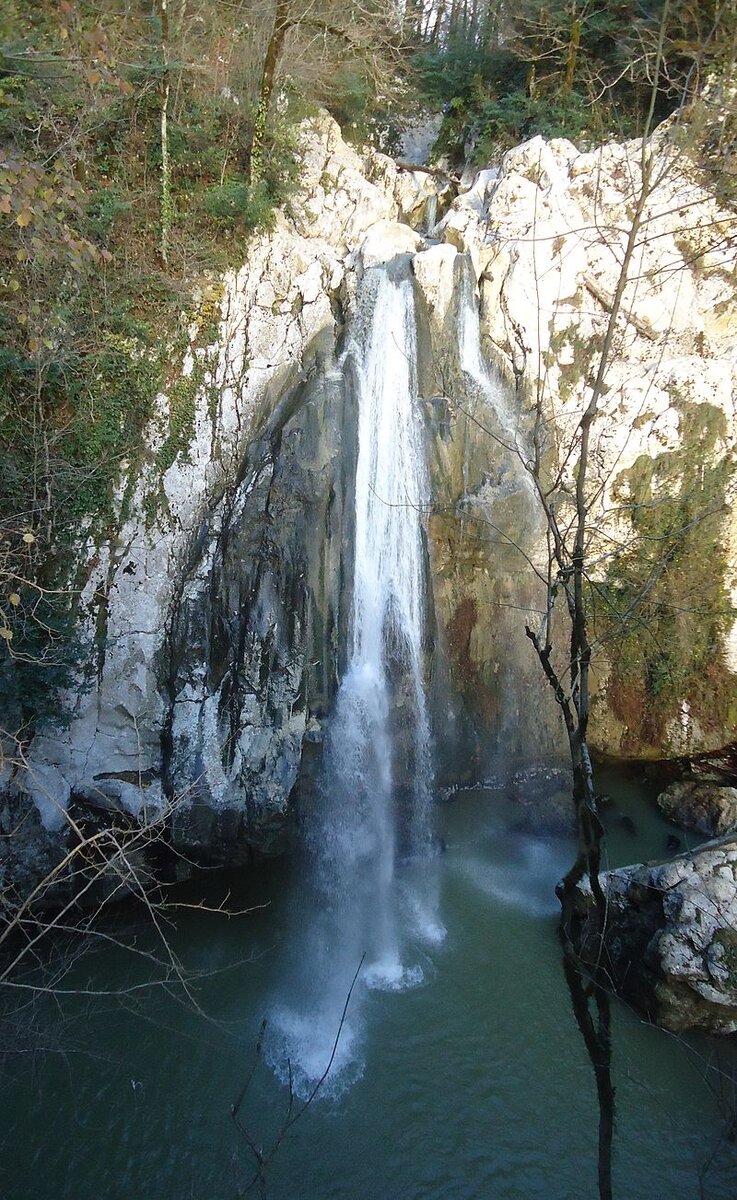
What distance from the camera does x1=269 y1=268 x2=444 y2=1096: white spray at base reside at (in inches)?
310

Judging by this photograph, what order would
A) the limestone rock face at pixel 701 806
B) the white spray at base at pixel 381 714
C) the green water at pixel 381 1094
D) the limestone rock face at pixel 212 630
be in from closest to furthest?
the green water at pixel 381 1094, the white spray at base at pixel 381 714, the limestone rock face at pixel 212 630, the limestone rock face at pixel 701 806

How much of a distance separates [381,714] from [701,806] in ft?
15.5

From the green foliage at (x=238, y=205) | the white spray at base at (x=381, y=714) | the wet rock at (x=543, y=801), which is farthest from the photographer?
the green foliage at (x=238, y=205)

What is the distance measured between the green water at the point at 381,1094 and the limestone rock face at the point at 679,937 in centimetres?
29

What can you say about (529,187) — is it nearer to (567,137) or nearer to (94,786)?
(567,137)

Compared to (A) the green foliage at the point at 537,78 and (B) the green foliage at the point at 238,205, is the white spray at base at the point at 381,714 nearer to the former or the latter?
(B) the green foliage at the point at 238,205

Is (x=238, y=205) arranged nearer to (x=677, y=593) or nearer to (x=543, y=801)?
(x=677, y=593)

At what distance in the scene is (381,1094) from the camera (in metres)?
5.96

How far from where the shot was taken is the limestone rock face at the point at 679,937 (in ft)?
20.7

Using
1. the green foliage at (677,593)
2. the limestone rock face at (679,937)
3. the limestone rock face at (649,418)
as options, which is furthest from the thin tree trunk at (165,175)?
the limestone rock face at (679,937)

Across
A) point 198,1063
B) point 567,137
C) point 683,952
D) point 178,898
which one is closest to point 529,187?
point 567,137

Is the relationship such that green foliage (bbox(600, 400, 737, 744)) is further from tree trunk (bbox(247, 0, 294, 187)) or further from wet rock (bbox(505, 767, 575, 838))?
tree trunk (bbox(247, 0, 294, 187))

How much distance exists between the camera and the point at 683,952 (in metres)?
6.39

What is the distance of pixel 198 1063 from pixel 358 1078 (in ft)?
4.83
